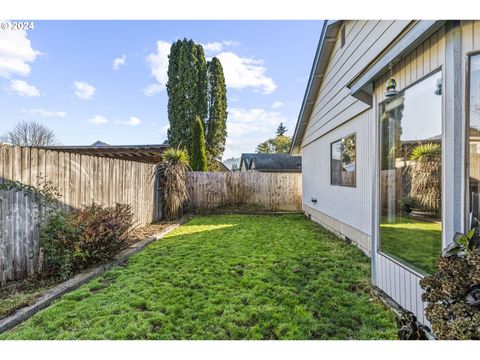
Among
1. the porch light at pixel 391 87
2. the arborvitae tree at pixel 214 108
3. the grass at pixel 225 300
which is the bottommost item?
the grass at pixel 225 300

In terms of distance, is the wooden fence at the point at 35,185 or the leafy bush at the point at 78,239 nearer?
the wooden fence at the point at 35,185

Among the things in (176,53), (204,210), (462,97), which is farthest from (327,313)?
(176,53)

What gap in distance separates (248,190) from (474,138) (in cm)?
924

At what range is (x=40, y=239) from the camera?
3418mm

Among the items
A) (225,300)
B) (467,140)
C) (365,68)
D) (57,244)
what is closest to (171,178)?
(57,244)

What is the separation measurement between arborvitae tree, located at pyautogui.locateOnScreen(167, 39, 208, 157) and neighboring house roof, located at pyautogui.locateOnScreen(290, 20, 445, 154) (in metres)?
12.5

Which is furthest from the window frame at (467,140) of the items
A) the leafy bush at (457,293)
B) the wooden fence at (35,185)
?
the wooden fence at (35,185)

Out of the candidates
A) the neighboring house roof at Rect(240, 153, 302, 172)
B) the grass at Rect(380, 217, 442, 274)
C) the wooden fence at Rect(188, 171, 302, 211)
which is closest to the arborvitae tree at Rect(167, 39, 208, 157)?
the neighboring house roof at Rect(240, 153, 302, 172)

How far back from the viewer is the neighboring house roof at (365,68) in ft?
7.22

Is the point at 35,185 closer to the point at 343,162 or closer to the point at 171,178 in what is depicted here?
the point at 171,178

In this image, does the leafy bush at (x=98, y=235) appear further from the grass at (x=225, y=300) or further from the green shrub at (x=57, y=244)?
the grass at (x=225, y=300)

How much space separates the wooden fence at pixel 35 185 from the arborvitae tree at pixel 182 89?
1554 cm

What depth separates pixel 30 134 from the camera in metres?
19.0
